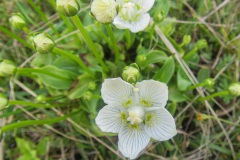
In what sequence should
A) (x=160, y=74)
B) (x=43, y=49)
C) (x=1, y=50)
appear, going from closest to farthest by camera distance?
1. (x=43, y=49)
2. (x=160, y=74)
3. (x=1, y=50)

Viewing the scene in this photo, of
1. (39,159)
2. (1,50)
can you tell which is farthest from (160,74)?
(1,50)

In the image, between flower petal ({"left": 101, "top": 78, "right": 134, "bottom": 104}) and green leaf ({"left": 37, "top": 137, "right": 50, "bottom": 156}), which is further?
green leaf ({"left": 37, "top": 137, "right": 50, "bottom": 156})

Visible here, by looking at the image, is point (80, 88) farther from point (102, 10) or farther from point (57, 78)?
point (102, 10)

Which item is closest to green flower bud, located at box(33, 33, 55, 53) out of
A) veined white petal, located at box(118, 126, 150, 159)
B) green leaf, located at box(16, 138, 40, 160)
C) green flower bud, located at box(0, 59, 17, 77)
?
green flower bud, located at box(0, 59, 17, 77)

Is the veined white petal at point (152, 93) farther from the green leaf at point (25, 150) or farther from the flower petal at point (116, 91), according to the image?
the green leaf at point (25, 150)

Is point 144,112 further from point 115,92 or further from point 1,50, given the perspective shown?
point 1,50

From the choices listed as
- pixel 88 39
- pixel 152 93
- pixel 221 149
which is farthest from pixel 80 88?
pixel 221 149

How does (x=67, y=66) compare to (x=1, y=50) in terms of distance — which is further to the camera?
(x=1, y=50)

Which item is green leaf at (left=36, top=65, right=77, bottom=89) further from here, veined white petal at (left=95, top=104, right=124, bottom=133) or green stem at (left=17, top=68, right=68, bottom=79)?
veined white petal at (left=95, top=104, right=124, bottom=133)

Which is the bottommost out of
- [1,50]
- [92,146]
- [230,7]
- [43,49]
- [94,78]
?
[92,146]
